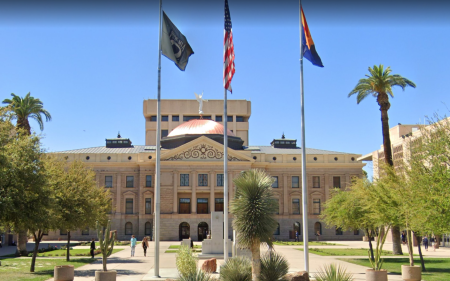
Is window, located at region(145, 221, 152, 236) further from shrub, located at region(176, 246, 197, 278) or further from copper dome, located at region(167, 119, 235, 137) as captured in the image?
shrub, located at region(176, 246, 197, 278)

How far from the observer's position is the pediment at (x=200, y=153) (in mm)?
73688

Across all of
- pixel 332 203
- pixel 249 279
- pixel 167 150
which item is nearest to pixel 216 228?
pixel 332 203

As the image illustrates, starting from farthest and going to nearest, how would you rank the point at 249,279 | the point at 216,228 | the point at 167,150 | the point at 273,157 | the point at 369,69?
the point at 273,157, the point at 167,150, the point at 369,69, the point at 216,228, the point at 249,279

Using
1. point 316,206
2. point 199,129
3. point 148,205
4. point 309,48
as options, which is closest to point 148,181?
point 148,205

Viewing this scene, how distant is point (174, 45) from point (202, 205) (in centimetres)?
5202

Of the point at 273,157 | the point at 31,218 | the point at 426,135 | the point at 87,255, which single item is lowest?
the point at 87,255

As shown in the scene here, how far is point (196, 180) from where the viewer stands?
73.8m

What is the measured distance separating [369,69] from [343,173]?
38.0 m

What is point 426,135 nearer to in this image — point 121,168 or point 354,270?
point 354,270

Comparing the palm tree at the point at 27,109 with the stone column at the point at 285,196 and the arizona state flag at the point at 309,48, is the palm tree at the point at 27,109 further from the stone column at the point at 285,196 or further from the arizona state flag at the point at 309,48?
the stone column at the point at 285,196

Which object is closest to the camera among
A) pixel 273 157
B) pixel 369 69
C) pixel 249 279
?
pixel 249 279

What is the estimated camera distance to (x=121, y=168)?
7700 centimetres

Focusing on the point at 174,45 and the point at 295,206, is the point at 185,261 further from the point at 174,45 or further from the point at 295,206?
the point at 295,206

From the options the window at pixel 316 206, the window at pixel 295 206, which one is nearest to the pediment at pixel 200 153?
the window at pixel 295 206
